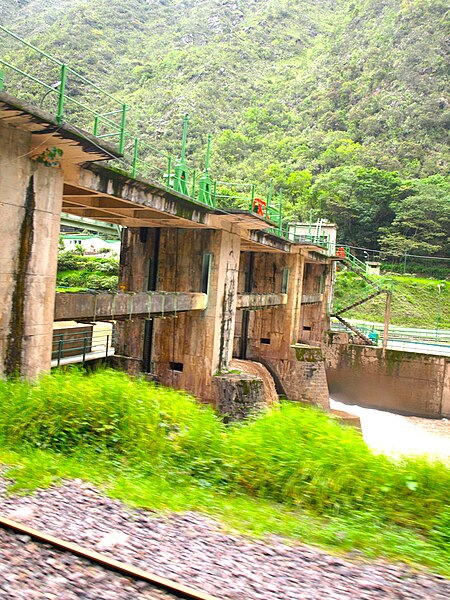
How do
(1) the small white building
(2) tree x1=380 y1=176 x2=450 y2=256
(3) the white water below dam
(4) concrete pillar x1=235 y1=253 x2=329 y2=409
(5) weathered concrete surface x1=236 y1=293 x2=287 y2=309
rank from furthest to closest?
(2) tree x1=380 y1=176 x2=450 y2=256 < (1) the small white building < (4) concrete pillar x1=235 y1=253 x2=329 y2=409 < (3) the white water below dam < (5) weathered concrete surface x1=236 y1=293 x2=287 y2=309

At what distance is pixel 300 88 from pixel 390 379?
86.4 m

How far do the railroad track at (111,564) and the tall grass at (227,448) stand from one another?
1.68m

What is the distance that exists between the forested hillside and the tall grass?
4729 centimetres

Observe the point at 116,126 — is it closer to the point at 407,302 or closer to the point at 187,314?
the point at 187,314

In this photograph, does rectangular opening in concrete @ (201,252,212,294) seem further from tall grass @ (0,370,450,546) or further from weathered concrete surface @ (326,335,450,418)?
weathered concrete surface @ (326,335,450,418)

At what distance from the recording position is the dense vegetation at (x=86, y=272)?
35781 mm

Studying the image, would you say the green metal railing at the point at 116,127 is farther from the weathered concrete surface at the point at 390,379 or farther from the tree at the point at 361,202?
the tree at the point at 361,202

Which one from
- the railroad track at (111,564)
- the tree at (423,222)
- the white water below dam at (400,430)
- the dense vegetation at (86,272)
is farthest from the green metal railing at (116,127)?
the tree at (423,222)

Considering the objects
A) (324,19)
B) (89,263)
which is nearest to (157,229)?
(89,263)

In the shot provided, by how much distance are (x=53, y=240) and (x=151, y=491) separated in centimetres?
496

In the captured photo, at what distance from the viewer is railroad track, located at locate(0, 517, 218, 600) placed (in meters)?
3.57

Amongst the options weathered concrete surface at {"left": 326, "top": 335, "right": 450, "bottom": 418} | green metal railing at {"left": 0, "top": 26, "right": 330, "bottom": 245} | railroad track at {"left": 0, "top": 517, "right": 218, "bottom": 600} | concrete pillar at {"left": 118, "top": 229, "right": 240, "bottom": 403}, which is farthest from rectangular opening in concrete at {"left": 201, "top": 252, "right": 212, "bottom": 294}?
weathered concrete surface at {"left": 326, "top": 335, "right": 450, "bottom": 418}

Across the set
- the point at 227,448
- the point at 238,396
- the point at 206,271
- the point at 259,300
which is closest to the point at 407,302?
the point at 259,300

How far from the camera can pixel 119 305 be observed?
37.0 feet
